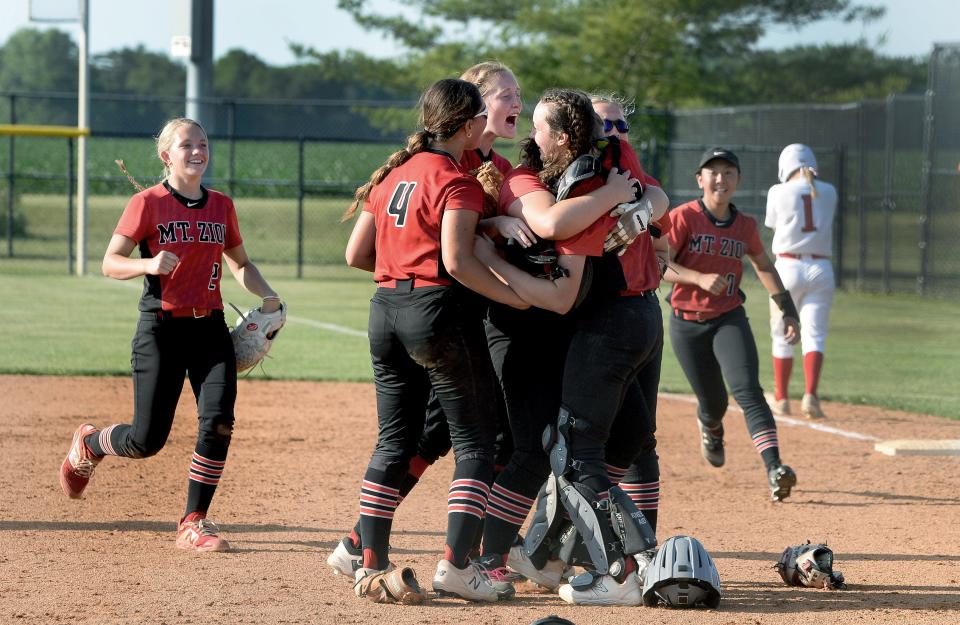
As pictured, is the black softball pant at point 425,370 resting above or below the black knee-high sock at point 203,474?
above

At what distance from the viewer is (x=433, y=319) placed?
452cm

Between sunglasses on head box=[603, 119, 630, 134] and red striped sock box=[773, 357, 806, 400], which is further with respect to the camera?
red striped sock box=[773, 357, 806, 400]

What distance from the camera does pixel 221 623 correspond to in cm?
432

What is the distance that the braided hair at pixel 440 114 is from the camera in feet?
15.1

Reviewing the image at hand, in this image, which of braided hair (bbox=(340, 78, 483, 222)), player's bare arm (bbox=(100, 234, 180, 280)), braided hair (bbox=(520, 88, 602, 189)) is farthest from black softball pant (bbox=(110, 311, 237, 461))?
braided hair (bbox=(520, 88, 602, 189))

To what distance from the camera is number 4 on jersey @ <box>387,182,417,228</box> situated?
458 cm

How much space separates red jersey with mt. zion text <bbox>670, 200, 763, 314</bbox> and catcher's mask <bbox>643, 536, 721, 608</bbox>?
8.59 ft

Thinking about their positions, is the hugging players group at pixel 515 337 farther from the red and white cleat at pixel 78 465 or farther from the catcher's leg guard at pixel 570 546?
the red and white cleat at pixel 78 465

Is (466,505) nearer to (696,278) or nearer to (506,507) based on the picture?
(506,507)

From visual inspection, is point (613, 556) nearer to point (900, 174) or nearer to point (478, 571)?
point (478, 571)

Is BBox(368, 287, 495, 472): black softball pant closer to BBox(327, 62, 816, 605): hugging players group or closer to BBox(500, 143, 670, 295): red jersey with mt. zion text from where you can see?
BBox(327, 62, 816, 605): hugging players group

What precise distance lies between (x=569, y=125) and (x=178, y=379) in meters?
2.15

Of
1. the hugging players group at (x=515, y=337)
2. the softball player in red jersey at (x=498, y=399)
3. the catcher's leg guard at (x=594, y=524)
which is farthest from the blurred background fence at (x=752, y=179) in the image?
the catcher's leg guard at (x=594, y=524)

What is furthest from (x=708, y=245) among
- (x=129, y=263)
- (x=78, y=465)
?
(x=78, y=465)
